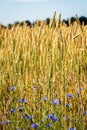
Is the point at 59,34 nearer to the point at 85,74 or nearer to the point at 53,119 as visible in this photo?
the point at 53,119

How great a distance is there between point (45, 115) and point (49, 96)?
211mm

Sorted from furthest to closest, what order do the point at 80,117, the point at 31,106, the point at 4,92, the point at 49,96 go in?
1. the point at 4,92
2. the point at 31,106
3. the point at 80,117
4. the point at 49,96

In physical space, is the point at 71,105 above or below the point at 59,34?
below

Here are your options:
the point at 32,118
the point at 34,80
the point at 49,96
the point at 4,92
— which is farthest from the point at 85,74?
the point at 49,96

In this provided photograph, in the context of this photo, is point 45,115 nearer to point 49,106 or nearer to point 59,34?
point 49,106

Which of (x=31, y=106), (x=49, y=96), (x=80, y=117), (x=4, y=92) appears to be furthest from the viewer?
(x=4, y=92)

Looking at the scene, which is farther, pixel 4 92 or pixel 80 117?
pixel 4 92

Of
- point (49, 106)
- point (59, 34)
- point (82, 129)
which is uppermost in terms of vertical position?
point (59, 34)

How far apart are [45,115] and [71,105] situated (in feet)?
1.19

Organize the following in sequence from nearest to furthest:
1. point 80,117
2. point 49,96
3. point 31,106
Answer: point 49,96
point 80,117
point 31,106

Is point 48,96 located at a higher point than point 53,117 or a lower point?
higher

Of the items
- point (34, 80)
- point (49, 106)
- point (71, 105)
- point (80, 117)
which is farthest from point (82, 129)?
point (34, 80)

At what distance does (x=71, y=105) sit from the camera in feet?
7.25

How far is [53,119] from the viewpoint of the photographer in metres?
1.79
